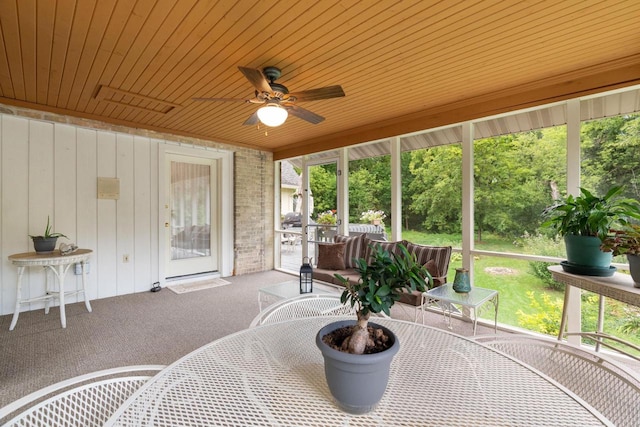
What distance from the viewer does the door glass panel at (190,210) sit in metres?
4.89

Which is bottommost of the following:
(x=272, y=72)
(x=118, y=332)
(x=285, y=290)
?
(x=118, y=332)

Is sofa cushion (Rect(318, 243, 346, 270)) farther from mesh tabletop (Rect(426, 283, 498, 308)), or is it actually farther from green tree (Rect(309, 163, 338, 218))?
mesh tabletop (Rect(426, 283, 498, 308))

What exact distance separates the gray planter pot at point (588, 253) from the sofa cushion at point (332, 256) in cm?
256

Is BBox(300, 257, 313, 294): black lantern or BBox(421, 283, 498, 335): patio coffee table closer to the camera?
BBox(421, 283, 498, 335): patio coffee table

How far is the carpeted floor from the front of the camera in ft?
7.55

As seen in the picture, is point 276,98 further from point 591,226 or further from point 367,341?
point 591,226

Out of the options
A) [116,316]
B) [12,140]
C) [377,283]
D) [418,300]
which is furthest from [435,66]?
[12,140]

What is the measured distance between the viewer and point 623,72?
2471 mm

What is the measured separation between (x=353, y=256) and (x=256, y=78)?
2715 mm

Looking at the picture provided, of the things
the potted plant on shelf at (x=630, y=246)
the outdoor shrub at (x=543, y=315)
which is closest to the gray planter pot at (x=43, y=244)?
the potted plant on shelf at (x=630, y=246)

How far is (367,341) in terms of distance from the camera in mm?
845

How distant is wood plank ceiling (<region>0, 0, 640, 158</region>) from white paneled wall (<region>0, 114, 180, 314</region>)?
46 centimetres

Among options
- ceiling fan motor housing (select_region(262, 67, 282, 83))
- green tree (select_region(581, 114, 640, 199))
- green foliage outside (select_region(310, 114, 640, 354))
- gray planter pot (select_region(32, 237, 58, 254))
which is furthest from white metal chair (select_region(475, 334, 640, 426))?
gray planter pot (select_region(32, 237, 58, 254))

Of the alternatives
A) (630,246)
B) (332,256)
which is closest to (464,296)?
(630,246)
